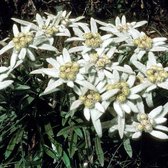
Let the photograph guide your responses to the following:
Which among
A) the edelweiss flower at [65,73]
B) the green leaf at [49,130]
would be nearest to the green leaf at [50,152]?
the green leaf at [49,130]

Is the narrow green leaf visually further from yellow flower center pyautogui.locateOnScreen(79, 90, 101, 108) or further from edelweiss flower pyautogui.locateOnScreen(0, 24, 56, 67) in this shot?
edelweiss flower pyautogui.locateOnScreen(0, 24, 56, 67)

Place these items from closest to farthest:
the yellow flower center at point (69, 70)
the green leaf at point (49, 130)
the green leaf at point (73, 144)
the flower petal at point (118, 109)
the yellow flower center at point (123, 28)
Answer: the flower petal at point (118, 109) < the yellow flower center at point (69, 70) < the green leaf at point (73, 144) < the green leaf at point (49, 130) < the yellow flower center at point (123, 28)

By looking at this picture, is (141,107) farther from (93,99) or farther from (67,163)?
(67,163)

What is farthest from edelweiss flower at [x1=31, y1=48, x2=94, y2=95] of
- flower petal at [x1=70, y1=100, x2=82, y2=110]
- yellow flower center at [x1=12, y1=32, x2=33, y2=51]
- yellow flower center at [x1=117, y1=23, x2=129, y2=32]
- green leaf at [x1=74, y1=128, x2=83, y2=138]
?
yellow flower center at [x1=117, y1=23, x2=129, y2=32]

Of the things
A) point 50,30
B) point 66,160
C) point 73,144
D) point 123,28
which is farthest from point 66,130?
point 123,28

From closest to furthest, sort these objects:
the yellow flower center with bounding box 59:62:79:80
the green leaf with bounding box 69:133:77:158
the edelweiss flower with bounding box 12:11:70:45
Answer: the yellow flower center with bounding box 59:62:79:80 < the green leaf with bounding box 69:133:77:158 < the edelweiss flower with bounding box 12:11:70:45

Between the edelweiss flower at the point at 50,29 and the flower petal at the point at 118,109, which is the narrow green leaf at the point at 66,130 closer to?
the flower petal at the point at 118,109
